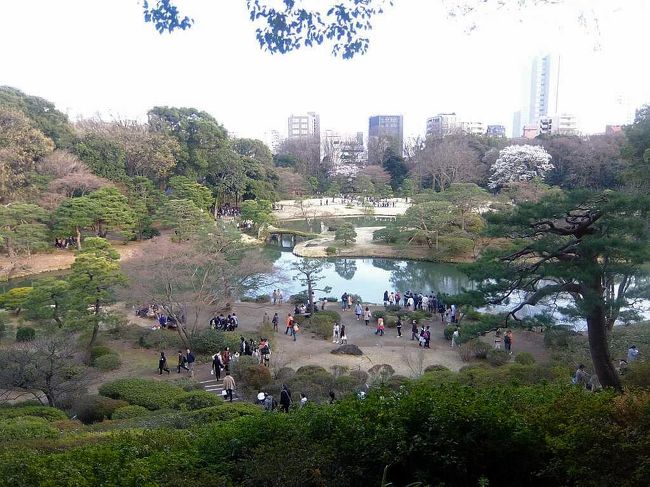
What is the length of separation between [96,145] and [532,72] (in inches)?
2959

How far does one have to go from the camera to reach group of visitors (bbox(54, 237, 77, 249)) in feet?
72.7

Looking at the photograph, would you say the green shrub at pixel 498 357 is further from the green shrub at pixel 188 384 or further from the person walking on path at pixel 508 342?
the green shrub at pixel 188 384

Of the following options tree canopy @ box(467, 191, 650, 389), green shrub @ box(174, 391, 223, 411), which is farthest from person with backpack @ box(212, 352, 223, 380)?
tree canopy @ box(467, 191, 650, 389)

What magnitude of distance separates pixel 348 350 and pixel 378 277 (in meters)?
9.14

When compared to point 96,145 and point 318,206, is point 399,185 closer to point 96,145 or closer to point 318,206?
point 318,206

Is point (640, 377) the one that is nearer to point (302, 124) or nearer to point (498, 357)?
point (498, 357)

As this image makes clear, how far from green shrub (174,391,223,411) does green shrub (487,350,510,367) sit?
5698mm

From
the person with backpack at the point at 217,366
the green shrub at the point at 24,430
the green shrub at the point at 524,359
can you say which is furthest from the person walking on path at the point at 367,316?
the green shrub at the point at 24,430

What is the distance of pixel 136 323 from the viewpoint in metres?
13.7

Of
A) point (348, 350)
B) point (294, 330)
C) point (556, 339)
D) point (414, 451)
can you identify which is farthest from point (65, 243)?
point (414, 451)

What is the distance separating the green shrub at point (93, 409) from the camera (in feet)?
25.4

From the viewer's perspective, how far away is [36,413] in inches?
286

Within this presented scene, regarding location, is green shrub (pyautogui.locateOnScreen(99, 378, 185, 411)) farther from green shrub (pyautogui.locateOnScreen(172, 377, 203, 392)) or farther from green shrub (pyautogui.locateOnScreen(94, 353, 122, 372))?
green shrub (pyautogui.locateOnScreen(94, 353, 122, 372))

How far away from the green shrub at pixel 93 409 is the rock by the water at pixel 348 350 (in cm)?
509
